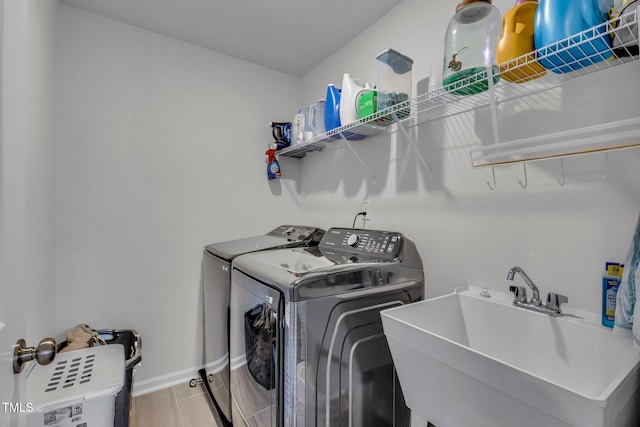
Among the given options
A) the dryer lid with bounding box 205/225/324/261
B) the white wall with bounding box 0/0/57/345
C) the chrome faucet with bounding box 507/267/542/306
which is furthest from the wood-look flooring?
the chrome faucet with bounding box 507/267/542/306

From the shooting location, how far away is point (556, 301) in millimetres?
1089

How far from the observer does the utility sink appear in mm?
665

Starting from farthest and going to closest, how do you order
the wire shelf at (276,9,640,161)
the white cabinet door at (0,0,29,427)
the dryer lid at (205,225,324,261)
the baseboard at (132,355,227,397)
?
the baseboard at (132,355,227,397) → the dryer lid at (205,225,324,261) → the wire shelf at (276,9,640,161) → the white cabinet door at (0,0,29,427)

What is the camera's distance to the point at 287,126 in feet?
8.48

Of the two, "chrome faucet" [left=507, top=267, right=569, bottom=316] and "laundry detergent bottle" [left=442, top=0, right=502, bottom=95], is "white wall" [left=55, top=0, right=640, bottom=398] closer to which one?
"chrome faucet" [left=507, top=267, right=569, bottom=316]

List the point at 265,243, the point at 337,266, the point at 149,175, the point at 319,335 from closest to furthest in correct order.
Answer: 1. the point at 319,335
2. the point at 337,266
3. the point at 265,243
4. the point at 149,175

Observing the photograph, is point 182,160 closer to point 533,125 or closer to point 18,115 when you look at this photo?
point 18,115

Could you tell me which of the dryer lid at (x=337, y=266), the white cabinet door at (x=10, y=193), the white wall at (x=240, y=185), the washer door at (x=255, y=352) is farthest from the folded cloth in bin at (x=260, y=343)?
the white wall at (x=240, y=185)

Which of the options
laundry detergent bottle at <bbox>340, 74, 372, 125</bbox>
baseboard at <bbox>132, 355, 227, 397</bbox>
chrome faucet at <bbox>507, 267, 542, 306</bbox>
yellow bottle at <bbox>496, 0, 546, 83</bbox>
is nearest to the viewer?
yellow bottle at <bbox>496, 0, 546, 83</bbox>

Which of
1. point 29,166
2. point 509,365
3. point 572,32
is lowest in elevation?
point 509,365

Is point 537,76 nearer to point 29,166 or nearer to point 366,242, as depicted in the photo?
point 366,242

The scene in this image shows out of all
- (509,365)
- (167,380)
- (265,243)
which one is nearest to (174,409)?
(167,380)

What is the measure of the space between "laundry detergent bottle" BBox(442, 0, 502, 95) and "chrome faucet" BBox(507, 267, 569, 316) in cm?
76

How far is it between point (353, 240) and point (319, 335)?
2.30 feet
